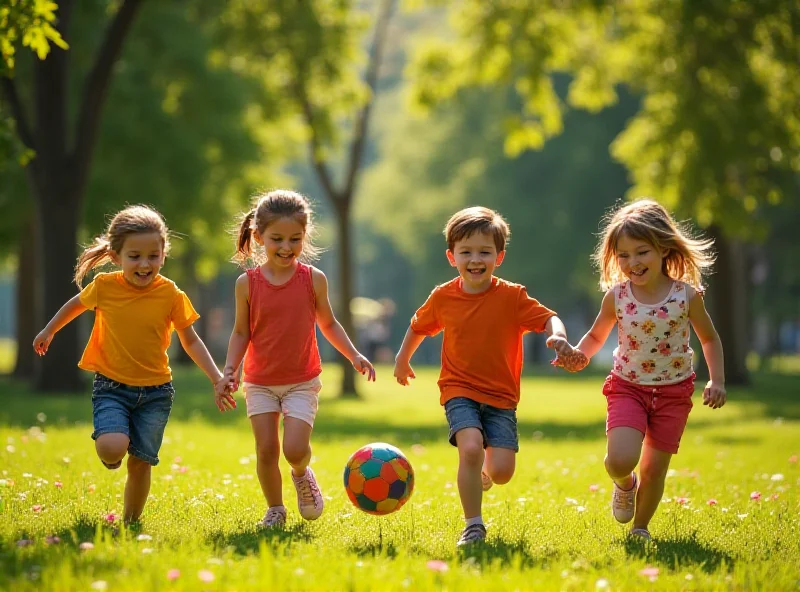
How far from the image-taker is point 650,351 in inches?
283

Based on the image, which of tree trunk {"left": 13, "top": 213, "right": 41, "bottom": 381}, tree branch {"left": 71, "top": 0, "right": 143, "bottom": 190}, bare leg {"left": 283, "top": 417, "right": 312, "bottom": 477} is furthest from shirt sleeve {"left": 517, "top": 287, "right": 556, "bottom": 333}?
tree trunk {"left": 13, "top": 213, "right": 41, "bottom": 381}

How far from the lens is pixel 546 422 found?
65.8 ft

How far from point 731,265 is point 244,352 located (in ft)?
77.5

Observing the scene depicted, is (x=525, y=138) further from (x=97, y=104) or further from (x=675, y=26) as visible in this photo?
(x=97, y=104)

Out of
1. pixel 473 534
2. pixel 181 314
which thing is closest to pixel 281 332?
pixel 181 314

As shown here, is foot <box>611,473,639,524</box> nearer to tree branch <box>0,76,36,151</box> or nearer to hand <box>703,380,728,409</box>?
hand <box>703,380,728,409</box>

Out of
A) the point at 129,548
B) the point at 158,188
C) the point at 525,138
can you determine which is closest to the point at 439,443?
the point at 129,548

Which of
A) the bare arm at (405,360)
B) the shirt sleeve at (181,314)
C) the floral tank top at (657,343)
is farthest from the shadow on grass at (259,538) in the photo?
the floral tank top at (657,343)

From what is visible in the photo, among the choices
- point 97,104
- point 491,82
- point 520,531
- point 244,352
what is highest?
point 491,82

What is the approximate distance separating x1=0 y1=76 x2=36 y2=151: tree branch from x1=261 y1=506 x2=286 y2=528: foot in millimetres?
13377

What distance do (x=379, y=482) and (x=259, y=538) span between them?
0.87 meters

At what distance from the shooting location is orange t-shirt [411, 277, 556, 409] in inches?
282

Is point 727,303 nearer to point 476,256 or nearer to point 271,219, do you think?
point 476,256

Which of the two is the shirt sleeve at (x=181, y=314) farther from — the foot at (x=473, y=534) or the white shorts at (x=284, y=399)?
the foot at (x=473, y=534)
